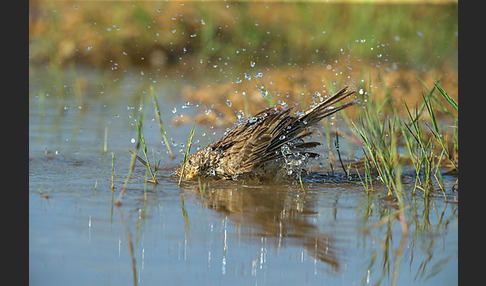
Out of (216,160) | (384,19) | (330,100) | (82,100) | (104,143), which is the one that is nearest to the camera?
(330,100)

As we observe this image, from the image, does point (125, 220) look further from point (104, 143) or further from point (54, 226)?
point (104, 143)

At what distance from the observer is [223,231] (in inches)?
174

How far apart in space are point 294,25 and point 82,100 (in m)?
4.69

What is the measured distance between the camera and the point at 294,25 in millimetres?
12828

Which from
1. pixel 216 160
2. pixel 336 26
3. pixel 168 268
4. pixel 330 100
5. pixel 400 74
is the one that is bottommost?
pixel 168 268

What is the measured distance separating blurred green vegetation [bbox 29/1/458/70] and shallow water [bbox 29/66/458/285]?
598 cm

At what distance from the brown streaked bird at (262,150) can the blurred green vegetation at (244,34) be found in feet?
19.2

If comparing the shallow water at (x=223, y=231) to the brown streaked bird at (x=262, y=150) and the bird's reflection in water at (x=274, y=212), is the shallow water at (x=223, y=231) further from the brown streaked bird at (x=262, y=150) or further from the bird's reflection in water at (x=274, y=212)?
the brown streaked bird at (x=262, y=150)

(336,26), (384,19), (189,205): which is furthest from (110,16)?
(189,205)

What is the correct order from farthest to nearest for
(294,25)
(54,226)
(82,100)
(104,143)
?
(294,25) < (82,100) < (104,143) < (54,226)

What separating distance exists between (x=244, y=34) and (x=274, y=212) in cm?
792

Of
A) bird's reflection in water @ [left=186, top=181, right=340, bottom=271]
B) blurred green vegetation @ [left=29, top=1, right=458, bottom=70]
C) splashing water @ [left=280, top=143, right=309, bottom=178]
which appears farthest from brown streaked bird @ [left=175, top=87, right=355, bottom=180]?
blurred green vegetation @ [left=29, top=1, right=458, bottom=70]

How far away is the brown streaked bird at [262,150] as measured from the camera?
19.8 ft

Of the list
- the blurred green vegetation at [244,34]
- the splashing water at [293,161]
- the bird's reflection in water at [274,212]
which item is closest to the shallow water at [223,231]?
the bird's reflection in water at [274,212]
